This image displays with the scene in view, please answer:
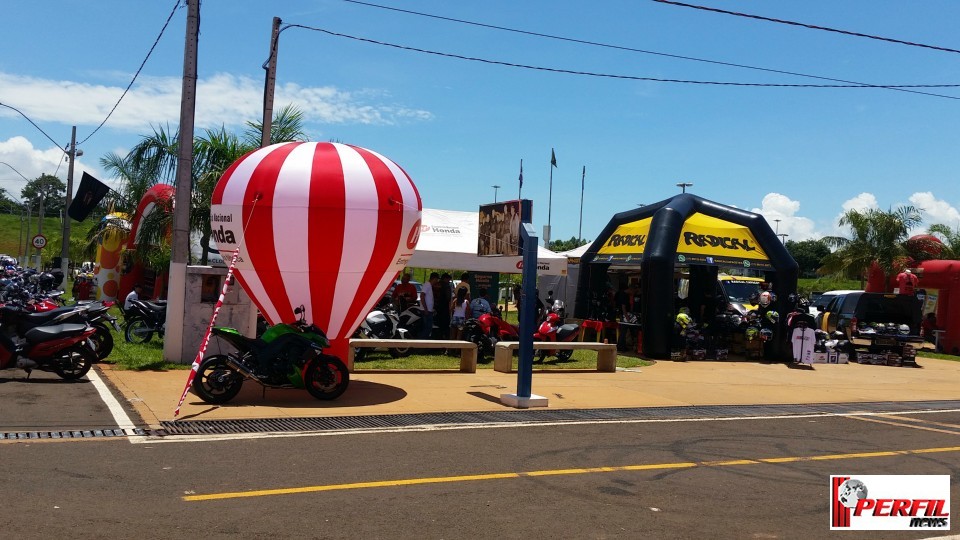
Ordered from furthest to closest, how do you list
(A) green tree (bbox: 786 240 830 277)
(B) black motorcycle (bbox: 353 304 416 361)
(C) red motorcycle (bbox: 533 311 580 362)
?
(A) green tree (bbox: 786 240 830 277), (C) red motorcycle (bbox: 533 311 580 362), (B) black motorcycle (bbox: 353 304 416 361)

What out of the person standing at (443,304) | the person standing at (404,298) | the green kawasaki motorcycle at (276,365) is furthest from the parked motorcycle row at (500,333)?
the green kawasaki motorcycle at (276,365)

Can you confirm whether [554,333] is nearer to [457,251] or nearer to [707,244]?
[457,251]

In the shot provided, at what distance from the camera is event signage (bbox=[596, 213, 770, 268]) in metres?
20.4

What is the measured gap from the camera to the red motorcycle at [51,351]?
11.6m

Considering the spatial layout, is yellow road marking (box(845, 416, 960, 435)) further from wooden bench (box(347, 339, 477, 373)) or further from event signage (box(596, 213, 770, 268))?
event signage (box(596, 213, 770, 268))

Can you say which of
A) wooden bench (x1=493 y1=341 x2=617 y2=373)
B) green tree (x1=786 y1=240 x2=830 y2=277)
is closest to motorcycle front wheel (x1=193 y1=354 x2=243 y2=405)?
wooden bench (x1=493 y1=341 x2=617 y2=373)

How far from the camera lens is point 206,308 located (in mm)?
14375

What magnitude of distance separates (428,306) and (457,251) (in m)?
1.71

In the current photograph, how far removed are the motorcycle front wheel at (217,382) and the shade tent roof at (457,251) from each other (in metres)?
8.31

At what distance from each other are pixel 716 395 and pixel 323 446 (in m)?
8.17

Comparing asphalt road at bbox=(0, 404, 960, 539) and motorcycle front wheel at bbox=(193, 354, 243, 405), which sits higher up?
motorcycle front wheel at bbox=(193, 354, 243, 405)

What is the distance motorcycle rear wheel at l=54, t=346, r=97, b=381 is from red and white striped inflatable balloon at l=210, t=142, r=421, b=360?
240cm

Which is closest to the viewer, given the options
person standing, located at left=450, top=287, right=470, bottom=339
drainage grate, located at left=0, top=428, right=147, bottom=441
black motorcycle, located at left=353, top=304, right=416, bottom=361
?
drainage grate, located at left=0, top=428, right=147, bottom=441

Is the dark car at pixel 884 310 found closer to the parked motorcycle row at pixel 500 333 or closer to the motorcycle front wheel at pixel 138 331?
the parked motorcycle row at pixel 500 333
